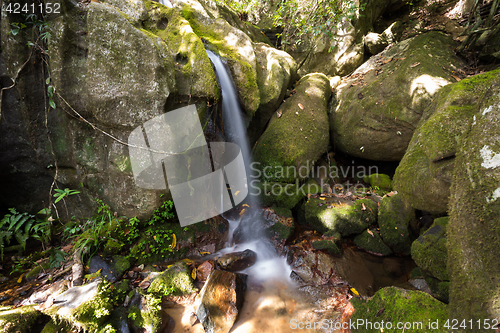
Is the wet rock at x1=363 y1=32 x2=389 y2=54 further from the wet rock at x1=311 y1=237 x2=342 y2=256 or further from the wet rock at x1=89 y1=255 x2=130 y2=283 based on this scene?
the wet rock at x1=89 y1=255 x2=130 y2=283

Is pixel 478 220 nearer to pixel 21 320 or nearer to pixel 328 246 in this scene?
pixel 328 246

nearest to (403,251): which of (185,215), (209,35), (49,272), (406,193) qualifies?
(406,193)

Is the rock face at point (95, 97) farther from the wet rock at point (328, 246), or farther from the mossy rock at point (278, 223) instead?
the wet rock at point (328, 246)

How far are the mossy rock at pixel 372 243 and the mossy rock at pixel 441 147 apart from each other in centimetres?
130

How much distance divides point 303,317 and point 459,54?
24.3 ft

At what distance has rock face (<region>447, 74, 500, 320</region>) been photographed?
1.82 m

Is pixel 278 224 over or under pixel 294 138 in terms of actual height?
under

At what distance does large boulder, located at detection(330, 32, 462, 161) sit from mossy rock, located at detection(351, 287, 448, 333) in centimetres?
413

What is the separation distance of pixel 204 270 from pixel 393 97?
610 centimetres

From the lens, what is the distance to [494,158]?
183cm

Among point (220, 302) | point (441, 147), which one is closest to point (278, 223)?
point (220, 302)

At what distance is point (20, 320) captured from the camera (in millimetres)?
2379

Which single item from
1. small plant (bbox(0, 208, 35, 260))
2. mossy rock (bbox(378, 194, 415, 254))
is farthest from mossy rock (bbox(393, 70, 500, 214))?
small plant (bbox(0, 208, 35, 260))

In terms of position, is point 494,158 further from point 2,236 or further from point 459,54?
point 2,236
